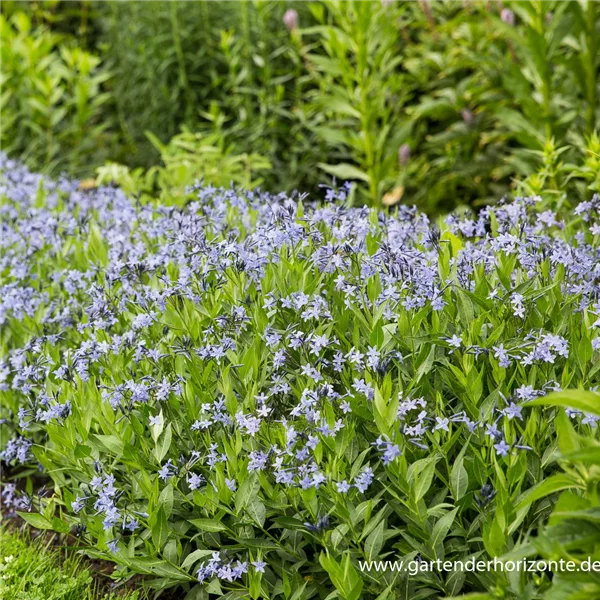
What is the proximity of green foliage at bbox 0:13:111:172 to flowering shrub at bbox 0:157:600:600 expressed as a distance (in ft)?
13.5

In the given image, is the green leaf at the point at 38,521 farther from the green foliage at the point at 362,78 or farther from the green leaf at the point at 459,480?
the green foliage at the point at 362,78

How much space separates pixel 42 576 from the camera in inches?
115

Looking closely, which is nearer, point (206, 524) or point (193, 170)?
point (206, 524)

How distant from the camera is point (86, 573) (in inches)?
117

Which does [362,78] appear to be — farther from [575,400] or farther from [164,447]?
[575,400]

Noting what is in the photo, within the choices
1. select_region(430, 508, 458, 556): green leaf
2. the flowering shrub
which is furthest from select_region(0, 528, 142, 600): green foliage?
select_region(430, 508, 458, 556): green leaf

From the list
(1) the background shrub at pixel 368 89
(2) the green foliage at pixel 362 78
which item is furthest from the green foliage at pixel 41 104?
(2) the green foliage at pixel 362 78

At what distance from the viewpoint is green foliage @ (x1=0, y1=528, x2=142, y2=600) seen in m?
2.85

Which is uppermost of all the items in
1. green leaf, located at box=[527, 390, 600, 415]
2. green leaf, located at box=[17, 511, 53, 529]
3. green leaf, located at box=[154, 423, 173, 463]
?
green leaf, located at box=[527, 390, 600, 415]

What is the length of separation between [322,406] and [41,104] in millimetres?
5273

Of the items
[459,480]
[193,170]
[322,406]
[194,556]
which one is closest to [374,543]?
[459,480]

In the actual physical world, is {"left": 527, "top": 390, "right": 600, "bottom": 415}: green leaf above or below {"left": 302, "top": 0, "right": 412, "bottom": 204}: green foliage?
above

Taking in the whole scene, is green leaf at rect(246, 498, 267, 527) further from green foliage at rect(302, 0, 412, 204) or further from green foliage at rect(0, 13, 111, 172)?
green foliage at rect(0, 13, 111, 172)

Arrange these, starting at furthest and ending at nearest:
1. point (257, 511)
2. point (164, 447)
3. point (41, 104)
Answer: point (41, 104) → point (164, 447) → point (257, 511)
